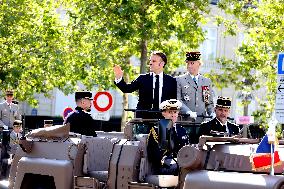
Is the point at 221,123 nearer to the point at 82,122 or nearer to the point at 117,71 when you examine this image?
the point at 117,71

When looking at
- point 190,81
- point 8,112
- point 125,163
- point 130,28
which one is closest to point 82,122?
point 190,81

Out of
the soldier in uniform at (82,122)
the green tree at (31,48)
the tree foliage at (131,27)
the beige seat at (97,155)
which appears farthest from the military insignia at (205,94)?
the green tree at (31,48)

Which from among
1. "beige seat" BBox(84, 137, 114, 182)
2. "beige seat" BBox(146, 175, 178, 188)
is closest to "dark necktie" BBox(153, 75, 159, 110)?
"beige seat" BBox(84, 137, 114, 182)

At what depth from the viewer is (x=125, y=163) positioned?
11430 mm

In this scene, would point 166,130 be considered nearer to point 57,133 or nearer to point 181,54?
point 57,133

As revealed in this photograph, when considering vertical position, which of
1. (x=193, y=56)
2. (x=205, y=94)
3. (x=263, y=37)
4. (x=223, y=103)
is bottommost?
(x=223, y=103)

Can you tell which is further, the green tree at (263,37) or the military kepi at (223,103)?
the green tree at (263,37)

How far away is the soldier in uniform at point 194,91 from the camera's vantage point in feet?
44.0

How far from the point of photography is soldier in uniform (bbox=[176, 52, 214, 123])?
13414 mm

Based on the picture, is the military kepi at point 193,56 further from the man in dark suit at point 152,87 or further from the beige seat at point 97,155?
the beige seat at point 97,155

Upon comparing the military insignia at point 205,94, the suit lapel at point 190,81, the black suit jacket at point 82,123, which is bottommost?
the black suit jacket at point 82,123

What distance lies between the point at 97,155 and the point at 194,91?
2016 millimetres

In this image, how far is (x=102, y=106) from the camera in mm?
20438

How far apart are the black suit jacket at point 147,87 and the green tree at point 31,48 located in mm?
18192
